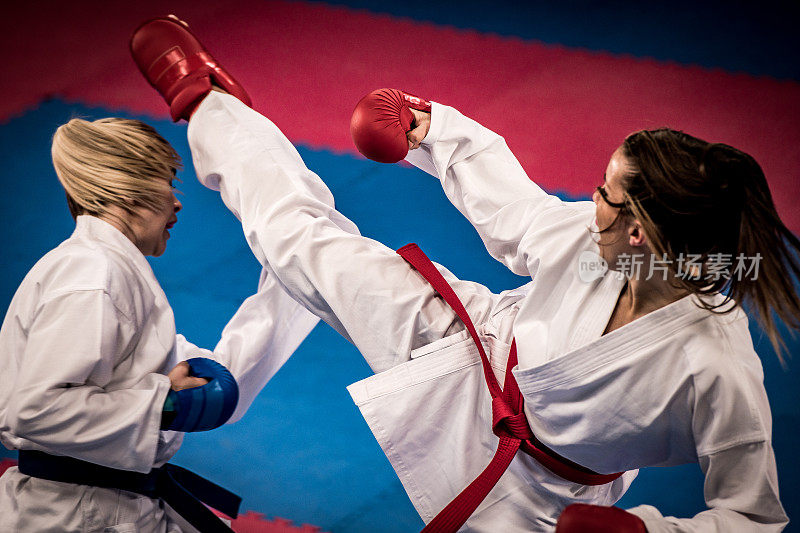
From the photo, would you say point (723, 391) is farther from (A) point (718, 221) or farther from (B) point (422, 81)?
(B) point (422, 81)

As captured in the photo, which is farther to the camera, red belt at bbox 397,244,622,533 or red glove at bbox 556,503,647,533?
red belt at bbox 397,244,622,533

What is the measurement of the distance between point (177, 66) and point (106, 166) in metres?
0.50

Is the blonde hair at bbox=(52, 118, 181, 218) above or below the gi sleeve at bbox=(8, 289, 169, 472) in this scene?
above

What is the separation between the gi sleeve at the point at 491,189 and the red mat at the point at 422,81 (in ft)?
4.01

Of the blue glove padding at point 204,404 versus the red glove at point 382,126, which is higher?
the red glove at point 382,126

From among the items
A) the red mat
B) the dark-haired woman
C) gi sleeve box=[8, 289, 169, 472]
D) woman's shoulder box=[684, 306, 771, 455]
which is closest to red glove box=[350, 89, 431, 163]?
the dark-haired woman

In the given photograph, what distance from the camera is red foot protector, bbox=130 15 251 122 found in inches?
87.5

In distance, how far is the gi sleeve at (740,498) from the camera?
1.51 meters

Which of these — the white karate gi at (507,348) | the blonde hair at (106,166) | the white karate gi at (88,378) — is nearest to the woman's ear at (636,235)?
the white karate gi at (507,348)

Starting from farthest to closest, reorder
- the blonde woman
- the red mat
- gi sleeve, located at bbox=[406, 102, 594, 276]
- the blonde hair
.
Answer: the red mat
gi sleeve, located at bbox=[406, 102, 594, 276]
the blonde hair
the blonde woman

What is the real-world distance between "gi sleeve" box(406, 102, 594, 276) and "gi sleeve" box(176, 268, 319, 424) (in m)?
0.66

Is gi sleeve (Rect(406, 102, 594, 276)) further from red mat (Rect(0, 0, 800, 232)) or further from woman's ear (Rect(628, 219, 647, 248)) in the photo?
red mat (Rect(0, 0, 800, 232))

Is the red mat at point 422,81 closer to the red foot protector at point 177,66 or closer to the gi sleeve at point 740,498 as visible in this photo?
the red foot protector at point 177,66

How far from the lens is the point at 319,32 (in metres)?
3.88
